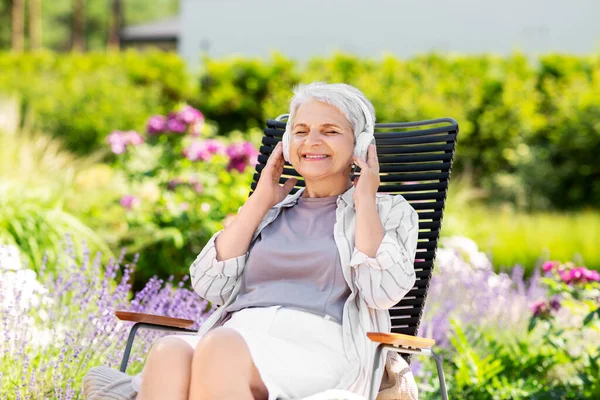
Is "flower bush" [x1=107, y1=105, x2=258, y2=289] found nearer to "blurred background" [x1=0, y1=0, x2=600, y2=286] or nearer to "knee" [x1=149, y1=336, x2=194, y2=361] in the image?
"blurred background" [x1=0, y1=0, x2=600, y2=286]

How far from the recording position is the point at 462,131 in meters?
11.7

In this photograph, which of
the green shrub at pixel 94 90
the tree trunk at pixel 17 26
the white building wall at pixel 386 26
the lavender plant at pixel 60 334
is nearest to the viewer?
the lavender plant at pixel 60 334

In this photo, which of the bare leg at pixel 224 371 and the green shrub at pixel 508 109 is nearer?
the bare leg at pixel 224 371

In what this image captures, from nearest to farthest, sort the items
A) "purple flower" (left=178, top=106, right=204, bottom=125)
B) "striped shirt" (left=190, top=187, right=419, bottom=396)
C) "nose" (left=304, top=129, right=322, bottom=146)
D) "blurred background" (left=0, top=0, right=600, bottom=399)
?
"striped shirt" (left=190, top=187, right=419, bottom=396), "nose" (left=304, top=129, right=322, bottom=146), "blurred background" (left=0, top=0, right=600, bottom=399), "purple flower" (left=178, top=106, right=204, bottom=125)

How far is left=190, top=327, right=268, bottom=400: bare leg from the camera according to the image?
7.61ft

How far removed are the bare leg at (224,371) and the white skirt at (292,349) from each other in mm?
45

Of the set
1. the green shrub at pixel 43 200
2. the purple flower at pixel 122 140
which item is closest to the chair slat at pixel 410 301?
the green shrub at pixel 43 200

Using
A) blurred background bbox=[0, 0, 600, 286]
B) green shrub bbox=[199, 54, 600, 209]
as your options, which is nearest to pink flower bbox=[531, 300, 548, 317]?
blurred background bbox=[0, 0, 600, 286]

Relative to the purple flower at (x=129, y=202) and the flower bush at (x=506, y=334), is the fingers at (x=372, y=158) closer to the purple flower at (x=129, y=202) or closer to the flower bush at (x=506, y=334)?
the flower bush at (x=506, y=334)

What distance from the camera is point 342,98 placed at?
9.57ft

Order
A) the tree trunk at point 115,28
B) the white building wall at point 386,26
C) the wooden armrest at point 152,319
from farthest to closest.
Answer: the tree trunk at point 115,28, the white building wall at point 386,26, the wooden armrest at point 152,319

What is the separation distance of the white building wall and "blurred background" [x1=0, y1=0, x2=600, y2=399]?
0.03 m

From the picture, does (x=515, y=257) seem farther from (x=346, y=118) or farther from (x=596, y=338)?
(x=346, y=118)

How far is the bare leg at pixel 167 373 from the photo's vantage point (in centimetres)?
237
